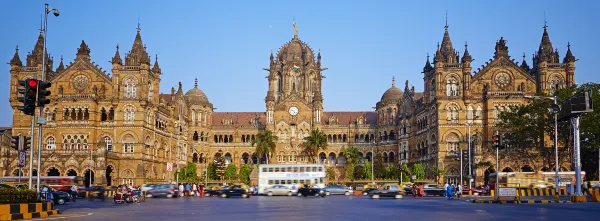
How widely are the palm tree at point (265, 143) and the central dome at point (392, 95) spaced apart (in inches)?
834

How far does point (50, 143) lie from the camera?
295 feet

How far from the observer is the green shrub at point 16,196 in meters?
26.2

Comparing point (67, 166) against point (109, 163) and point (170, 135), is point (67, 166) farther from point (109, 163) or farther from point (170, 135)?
point (170, 135)

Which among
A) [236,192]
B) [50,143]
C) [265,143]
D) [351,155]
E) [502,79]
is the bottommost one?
[236,192]

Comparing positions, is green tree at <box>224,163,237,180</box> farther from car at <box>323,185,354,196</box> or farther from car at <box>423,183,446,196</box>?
car at <box>423,183,446,196</box>

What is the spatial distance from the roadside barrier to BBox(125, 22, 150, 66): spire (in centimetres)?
6183

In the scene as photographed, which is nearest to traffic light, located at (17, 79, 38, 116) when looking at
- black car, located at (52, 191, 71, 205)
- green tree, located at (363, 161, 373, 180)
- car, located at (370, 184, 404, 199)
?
black car, located at (52, 191, 71, 205)

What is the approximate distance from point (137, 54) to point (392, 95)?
47346mm

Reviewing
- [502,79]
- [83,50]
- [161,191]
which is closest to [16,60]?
[83,50]

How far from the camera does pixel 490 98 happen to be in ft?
286

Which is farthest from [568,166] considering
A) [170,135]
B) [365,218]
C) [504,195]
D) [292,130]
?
[365,218]

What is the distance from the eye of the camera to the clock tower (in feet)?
379

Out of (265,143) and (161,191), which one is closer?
(161,191)

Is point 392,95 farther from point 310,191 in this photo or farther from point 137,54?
point 310,191
